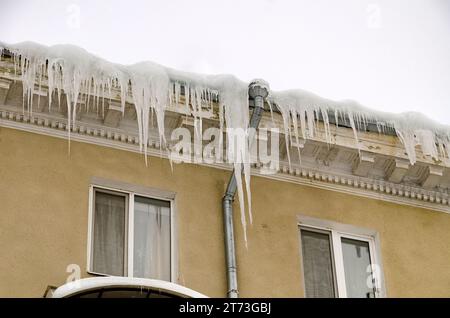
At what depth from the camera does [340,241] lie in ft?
47.7

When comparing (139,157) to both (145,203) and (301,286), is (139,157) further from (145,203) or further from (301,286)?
(301,286)

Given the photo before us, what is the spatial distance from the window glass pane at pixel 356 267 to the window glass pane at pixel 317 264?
0.18 meters

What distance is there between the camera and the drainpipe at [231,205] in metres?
13.5

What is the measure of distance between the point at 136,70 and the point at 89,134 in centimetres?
86

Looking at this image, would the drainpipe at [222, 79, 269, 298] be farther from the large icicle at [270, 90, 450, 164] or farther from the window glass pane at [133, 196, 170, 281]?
the window glass pane at [133, 196, 170, 281]

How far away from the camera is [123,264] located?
13.4 meters

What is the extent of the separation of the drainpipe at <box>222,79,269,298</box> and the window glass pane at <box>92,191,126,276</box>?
1.02 m

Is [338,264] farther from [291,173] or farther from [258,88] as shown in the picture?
[258,88]

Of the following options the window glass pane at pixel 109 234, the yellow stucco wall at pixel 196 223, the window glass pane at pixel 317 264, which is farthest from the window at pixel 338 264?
the window glass pane at pixel 109 234

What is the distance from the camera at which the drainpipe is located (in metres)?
13.5

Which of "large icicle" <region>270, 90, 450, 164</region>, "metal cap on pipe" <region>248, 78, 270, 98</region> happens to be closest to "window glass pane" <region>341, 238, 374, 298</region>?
"large icicle" <region>270, 90, 450, 164</region>
